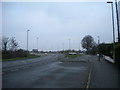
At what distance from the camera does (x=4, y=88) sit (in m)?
9.62

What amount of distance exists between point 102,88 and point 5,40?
5907 cm

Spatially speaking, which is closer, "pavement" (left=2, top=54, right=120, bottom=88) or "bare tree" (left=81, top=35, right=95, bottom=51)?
"pavement" (left=2, top=54, right=120, bottom=88)

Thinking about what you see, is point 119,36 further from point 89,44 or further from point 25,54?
point 89,44

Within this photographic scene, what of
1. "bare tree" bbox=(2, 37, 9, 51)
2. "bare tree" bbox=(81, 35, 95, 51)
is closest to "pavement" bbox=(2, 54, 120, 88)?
"bare tree" bbox=(2, 37, 9, 51)

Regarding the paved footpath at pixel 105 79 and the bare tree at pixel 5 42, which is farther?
the bare tree at pixel 5 42

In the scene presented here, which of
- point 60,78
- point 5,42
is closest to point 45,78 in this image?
point 60,78

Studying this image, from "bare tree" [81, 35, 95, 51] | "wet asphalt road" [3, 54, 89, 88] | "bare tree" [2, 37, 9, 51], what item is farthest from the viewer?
"bare tree" [81, 35, 95, 51]

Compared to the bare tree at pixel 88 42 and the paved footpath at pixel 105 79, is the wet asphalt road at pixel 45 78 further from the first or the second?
the bare tree at pixel 88 42

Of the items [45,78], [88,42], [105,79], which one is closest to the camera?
[105,79]

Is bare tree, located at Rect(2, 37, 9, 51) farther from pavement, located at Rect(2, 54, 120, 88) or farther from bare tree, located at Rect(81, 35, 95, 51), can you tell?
bare tree, located at Rect(81, 35, 95, 51)

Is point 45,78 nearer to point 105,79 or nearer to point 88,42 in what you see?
point 105,79

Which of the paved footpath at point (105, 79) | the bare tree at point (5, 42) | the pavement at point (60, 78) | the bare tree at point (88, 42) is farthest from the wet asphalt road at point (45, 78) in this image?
the bare tree at point (88, 42)

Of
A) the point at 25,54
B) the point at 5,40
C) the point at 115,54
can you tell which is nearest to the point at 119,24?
the point at 115,54

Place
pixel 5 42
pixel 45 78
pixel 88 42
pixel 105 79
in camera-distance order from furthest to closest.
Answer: pixel 88 42 < pixel 5 42 < pixel 45 78 < pixel 105 79
